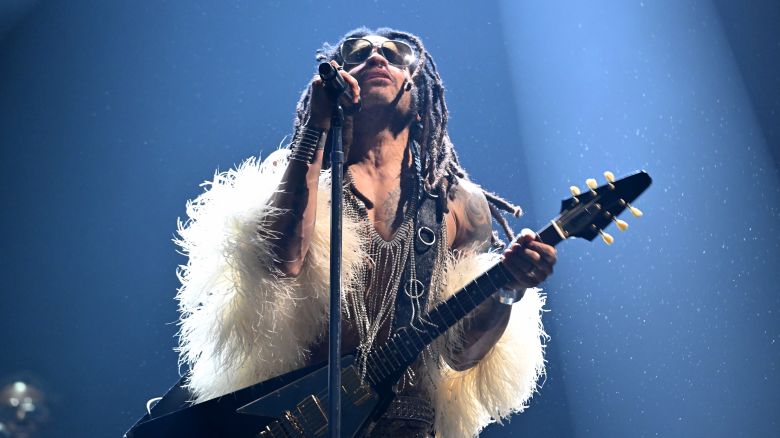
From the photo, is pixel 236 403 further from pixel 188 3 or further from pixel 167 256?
pixel 188 3

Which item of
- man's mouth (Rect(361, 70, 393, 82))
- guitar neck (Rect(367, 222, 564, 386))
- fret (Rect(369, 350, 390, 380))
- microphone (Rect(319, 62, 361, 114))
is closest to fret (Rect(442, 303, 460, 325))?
guitar neck (Rect(367, 222, 564, 386))

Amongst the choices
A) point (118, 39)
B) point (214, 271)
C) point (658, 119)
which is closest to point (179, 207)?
point (118, 39)

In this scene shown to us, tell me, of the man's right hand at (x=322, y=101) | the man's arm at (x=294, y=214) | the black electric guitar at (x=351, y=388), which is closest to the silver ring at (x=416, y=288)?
the black electric guitar at (x=351, y=388)

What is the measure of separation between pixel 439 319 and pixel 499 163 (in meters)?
1.69

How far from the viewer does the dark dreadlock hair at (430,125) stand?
7.59 feet

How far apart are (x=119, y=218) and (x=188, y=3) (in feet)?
4.03

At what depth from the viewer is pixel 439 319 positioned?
1.92 metres

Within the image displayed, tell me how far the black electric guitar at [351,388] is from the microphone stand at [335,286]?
38cm

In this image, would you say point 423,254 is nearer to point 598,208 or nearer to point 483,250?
point 483,250

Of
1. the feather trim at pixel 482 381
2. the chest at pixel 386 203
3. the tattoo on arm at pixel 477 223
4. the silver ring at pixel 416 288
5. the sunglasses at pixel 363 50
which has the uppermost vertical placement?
the sunglasses at pixel 363 50

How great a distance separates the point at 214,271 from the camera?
1.90 m

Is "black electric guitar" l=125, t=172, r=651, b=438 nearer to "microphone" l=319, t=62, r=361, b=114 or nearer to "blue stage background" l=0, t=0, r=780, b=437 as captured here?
"microphone" l=319, t=62, r=361, b=114

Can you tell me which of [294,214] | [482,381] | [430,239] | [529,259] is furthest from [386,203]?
[482,381]

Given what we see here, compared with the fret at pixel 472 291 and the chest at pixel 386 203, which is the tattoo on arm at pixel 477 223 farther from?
the fret at pixel 472 291
